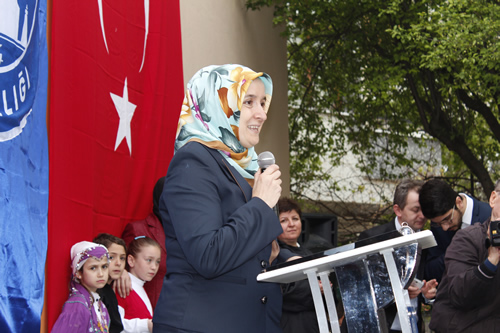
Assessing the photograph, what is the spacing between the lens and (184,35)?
6.95m

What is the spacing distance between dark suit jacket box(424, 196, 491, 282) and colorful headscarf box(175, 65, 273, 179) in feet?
9.82

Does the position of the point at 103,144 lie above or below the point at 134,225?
above

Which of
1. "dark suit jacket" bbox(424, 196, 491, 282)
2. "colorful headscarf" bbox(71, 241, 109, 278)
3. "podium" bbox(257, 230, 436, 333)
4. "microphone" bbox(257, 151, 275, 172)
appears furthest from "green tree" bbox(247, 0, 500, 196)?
"podium" bbox(257, 230, 436, 333)

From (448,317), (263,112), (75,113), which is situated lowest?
(448,317)

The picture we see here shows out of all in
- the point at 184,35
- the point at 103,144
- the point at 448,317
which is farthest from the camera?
the point at 184,35

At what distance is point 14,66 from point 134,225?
179 centimetres

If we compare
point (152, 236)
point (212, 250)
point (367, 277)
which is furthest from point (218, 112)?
point (152, 236)

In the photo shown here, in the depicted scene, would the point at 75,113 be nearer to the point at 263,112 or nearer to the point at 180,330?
the point at 263,112

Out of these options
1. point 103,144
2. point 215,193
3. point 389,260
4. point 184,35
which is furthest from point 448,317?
point 184,35

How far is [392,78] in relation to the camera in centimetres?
936

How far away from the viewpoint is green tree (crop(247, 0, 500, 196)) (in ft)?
25.9

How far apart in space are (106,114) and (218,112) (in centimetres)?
230

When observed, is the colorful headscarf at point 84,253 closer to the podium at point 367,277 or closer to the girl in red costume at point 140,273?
the girl in red costume at point 140,273

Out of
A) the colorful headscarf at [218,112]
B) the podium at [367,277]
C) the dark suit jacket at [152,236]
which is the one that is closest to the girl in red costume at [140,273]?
the dark suit jacket at [152,236]
